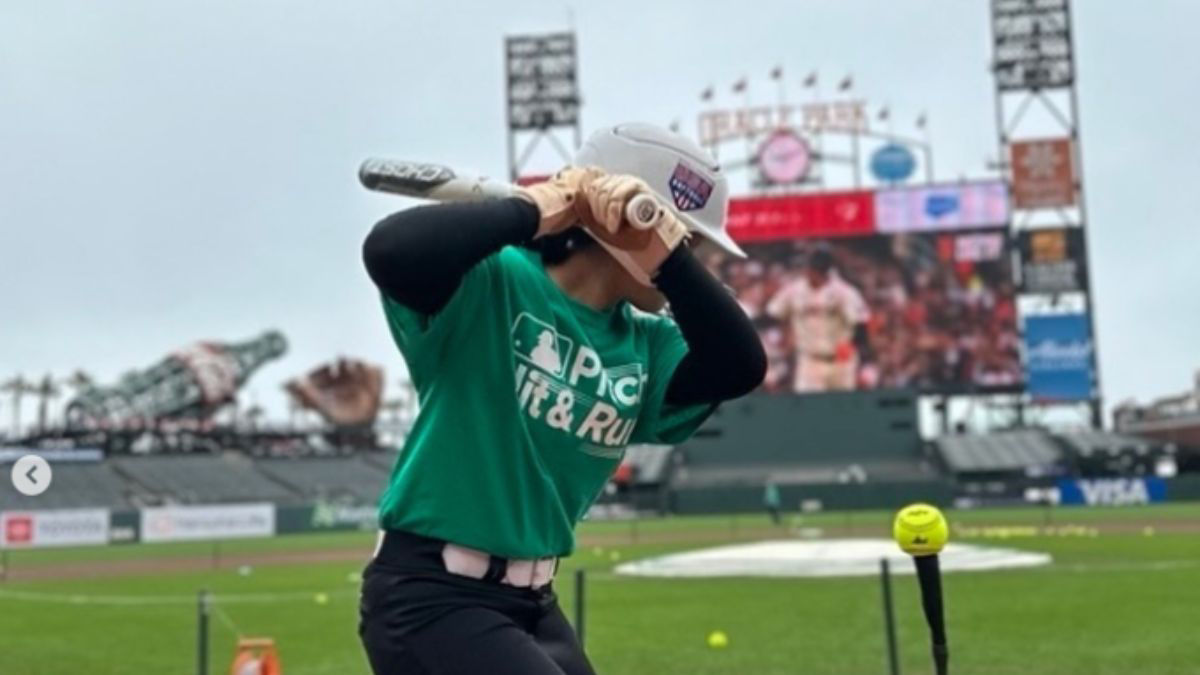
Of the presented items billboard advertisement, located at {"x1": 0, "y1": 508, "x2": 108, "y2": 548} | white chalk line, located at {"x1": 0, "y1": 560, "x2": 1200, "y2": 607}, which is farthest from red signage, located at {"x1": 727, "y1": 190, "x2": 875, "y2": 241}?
white chalk line, located at {"x1": 0, "y1": 560, "x2": 1200, "y2": 607}

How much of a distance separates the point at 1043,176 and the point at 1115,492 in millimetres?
14489

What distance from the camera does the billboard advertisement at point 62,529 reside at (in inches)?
1478

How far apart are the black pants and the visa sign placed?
52.1m

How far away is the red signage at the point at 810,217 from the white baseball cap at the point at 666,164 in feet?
171

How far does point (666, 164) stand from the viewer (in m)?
3.12

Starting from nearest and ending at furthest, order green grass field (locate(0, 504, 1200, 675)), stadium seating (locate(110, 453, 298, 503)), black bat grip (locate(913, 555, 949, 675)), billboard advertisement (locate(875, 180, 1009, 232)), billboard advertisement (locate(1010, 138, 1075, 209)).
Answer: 1. black bat grip (locate(913, 555, 949, 675))
2. green grass field (locate(0, 504, 1200, 675))
3. billboard advertisement (locate(875, 180, 1009, 232))
4. stadium seating (locate(110, 453, 298, 503))
5. billboard advertisement (locate(1010, 138, 1075, 209))

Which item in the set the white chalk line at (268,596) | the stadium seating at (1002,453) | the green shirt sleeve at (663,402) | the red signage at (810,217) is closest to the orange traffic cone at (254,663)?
the green shirt sleeve at (663,402)

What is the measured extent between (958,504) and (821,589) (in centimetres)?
3483

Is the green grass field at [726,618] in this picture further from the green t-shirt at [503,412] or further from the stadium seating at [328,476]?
the stadium seating at [328,476]

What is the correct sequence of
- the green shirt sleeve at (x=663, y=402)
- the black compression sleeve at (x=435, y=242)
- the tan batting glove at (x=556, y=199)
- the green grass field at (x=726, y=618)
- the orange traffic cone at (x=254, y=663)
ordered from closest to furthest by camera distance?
the black compression sleeve at (x=435, y=242) < the tan batting glove at (x=556, y=199) < the green shirt sleeve at (x=663, y=402) < the orange traffic cone at (x=254, y=663) < the green grass field at (x=726, y=618)

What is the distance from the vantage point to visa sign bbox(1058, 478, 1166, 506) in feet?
167

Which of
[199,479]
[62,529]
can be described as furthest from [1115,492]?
[199,479]

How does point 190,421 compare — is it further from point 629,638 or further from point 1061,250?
point 629,638

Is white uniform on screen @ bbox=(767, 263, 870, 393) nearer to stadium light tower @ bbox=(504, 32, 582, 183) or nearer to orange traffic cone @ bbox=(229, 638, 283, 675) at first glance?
stadium light tower @ bbox=(504, 32, 582, 183)
